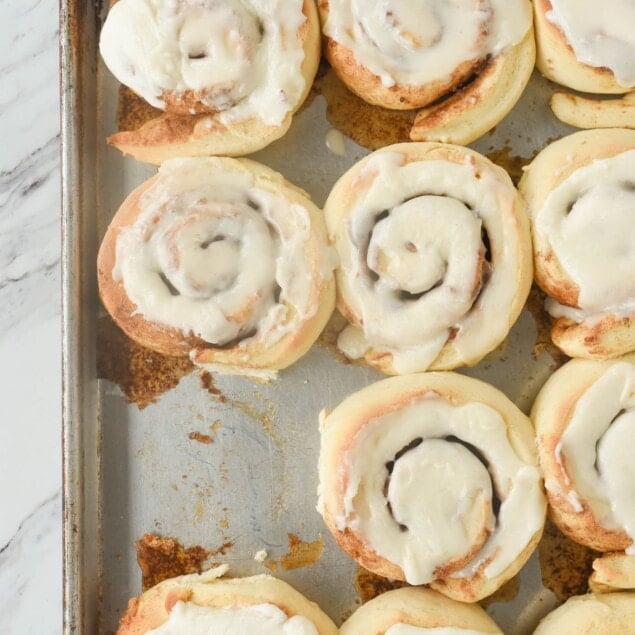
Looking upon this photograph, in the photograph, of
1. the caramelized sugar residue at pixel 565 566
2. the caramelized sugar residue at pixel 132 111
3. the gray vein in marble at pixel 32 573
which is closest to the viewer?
the caramelized sugar residue at pixel 565 566

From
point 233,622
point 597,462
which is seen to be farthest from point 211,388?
point 597,462

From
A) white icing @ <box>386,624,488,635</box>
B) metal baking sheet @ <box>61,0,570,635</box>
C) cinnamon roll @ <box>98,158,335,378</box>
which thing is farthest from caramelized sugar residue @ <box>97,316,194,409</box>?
white icing @ <box>386,624,488,635</box>

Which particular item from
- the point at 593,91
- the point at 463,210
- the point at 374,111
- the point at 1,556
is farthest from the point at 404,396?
the point at 1,556

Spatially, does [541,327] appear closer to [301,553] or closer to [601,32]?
[601,32]

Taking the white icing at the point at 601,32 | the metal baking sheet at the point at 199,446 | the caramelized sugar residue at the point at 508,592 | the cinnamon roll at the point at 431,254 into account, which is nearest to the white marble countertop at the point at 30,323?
the metal baking sheet at the point at 199,446

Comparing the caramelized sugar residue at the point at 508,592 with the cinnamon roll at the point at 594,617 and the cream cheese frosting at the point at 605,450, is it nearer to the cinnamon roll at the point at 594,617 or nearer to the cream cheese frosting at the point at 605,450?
the cinnamon roll at the point at 594,617

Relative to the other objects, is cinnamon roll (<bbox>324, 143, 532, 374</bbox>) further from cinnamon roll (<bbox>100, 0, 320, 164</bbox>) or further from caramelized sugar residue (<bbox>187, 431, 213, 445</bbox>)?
caramelized sugar residue (<bbox>187, 431, 213, 445</bbox>)
